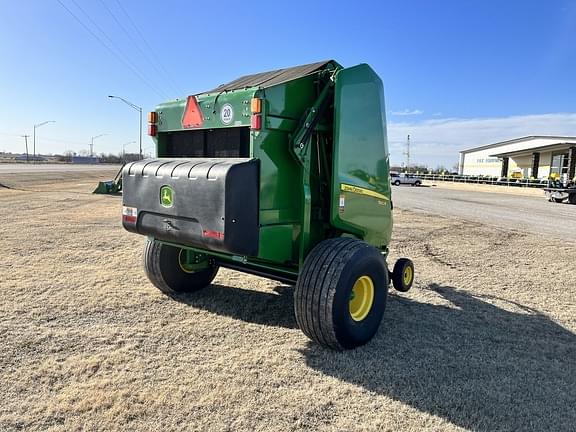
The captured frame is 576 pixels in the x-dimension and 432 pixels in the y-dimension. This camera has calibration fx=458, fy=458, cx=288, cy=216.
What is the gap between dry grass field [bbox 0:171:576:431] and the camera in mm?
2939

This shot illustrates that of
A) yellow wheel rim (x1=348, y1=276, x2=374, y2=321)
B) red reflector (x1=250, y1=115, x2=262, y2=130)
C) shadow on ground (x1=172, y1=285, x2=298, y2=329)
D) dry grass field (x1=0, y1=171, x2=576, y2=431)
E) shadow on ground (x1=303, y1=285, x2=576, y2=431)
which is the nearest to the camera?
dry grass field (x1=0, y1=171, x2=576, y2=431)

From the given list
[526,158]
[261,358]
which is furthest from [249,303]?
[526,158]

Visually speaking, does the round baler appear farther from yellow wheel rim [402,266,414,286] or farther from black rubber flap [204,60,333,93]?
yellow wheel rim [402,266,414,286]

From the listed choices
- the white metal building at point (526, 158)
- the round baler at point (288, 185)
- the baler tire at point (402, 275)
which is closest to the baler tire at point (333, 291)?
the round baler at point (288, 185)

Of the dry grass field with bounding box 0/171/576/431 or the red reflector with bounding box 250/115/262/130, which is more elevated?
the red reflector with bounding box 250/115/262/130

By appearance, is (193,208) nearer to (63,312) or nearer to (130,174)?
(130,174)

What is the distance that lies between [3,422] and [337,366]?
7.55 ft

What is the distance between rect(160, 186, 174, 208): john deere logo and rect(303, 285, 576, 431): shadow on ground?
5.64 ft

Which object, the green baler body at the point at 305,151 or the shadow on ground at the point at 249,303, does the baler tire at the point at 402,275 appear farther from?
the shadow on ground at the point at 249,303

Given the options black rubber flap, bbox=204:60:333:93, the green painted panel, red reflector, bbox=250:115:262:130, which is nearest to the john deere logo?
red reflector, bbox=250:115:262:130

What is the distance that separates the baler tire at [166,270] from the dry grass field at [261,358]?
16 cm

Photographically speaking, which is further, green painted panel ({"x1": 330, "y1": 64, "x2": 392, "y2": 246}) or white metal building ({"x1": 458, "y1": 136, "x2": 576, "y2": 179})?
white metal building ({"x1": 458, "y1": 136, "x2": 576, "y2": 179})

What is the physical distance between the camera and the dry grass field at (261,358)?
2939 mm

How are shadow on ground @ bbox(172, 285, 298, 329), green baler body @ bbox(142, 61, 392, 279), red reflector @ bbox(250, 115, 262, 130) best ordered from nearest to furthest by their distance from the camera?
red reflector @ bbox(250, 115, 262, 130) → green baler body @ bbox(142, 61, 392, 279) → shadow on ground @ bbox(172, 285, 298, 329)
